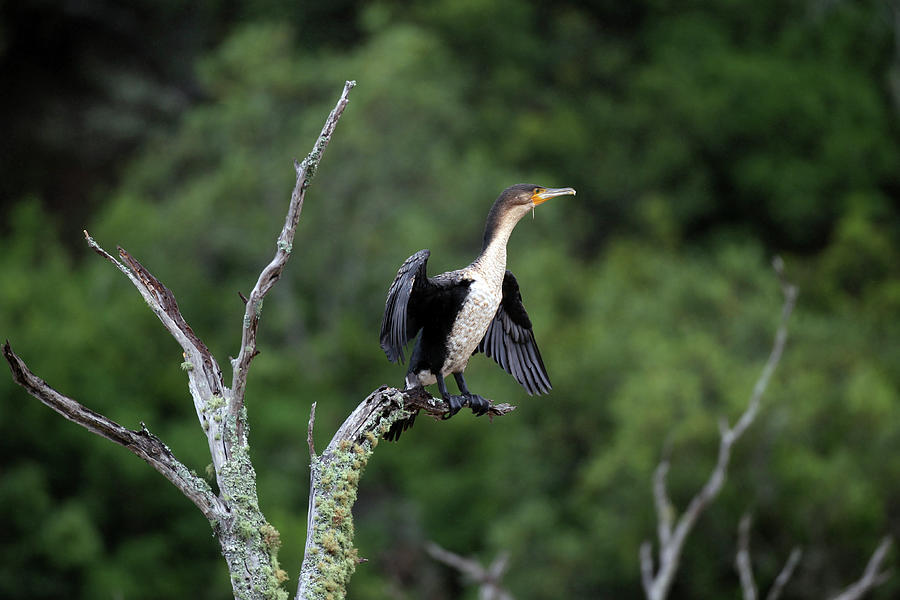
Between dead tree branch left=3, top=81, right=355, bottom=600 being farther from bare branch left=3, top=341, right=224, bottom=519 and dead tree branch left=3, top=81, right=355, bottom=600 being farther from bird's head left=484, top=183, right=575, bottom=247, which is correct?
bird's head left=484, top=183, right=575, bottom=247

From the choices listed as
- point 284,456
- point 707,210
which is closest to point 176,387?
point 284,456

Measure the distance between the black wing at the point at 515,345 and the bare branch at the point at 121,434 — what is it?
1.95 metres

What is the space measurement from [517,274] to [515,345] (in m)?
24.9

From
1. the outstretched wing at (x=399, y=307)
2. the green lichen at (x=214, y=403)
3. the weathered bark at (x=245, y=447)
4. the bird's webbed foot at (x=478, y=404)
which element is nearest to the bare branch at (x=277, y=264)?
the weathered bark at (x=245, y=447)

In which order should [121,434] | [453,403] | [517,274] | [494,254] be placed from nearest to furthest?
[121,434]
[453,403]
[494,254]
[517,274]

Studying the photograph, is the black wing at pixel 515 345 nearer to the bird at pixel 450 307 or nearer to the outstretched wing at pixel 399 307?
the bird at pixel 450 307

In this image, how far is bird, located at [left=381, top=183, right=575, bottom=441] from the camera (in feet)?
18.2

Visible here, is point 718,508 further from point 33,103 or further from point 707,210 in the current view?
point 33,103

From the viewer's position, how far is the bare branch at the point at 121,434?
4.47 meters

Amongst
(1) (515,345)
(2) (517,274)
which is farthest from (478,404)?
(2) (517,274)

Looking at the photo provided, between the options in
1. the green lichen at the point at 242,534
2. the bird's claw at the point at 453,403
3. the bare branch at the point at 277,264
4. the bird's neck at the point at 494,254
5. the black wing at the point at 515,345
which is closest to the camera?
the bare branch at the point at 277,264

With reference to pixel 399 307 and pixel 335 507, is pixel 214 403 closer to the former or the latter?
pixel 335 507

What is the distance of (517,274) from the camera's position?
103 feet

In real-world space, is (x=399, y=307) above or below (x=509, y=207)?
below
